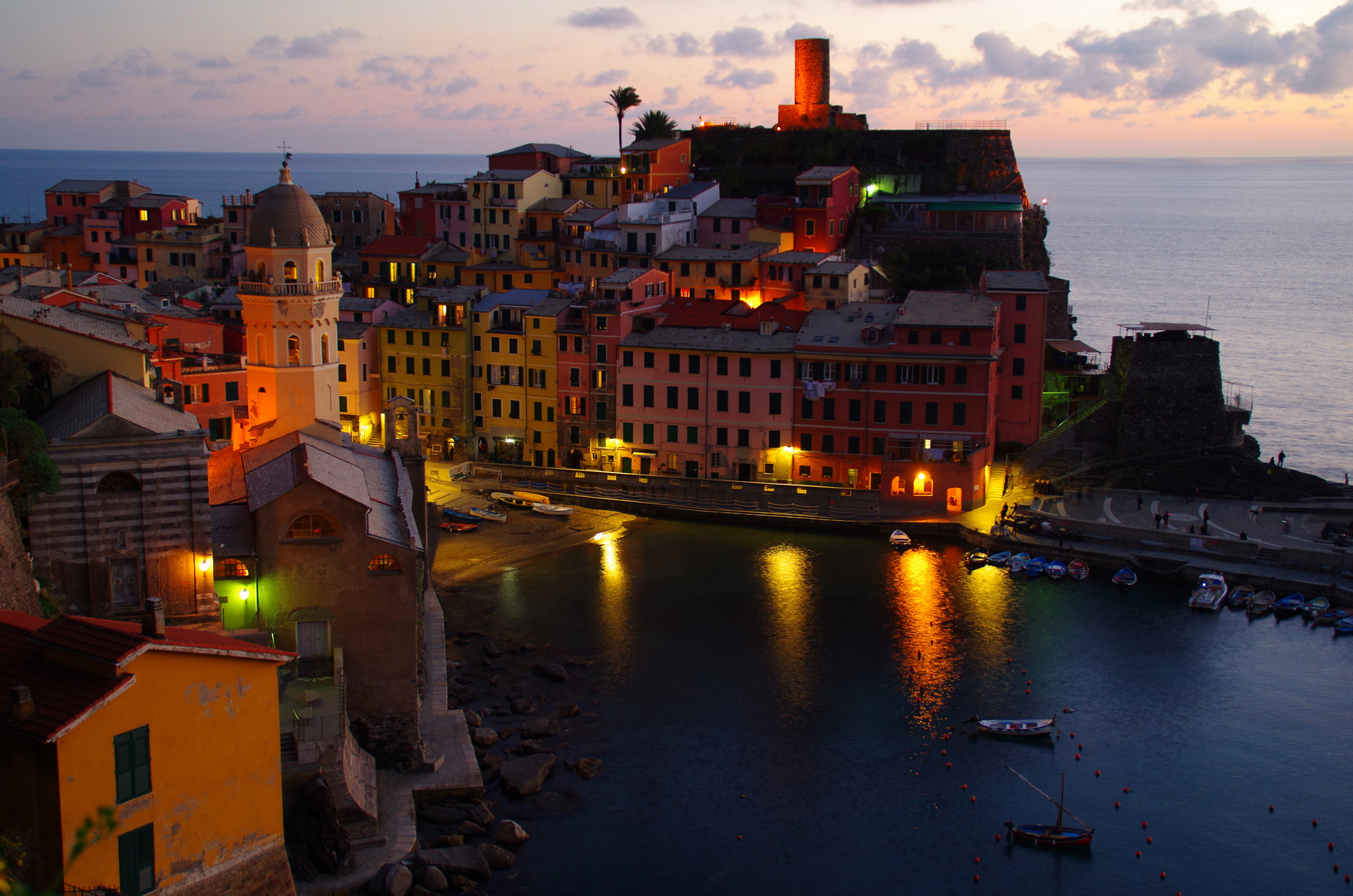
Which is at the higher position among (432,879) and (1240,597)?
(1240,597)

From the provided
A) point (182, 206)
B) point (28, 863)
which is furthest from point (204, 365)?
point (182, 206)

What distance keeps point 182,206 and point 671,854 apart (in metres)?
78.4

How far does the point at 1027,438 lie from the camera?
64438 millimetres

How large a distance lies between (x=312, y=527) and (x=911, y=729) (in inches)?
729

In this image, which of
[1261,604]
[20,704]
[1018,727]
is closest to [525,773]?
[1018,727]

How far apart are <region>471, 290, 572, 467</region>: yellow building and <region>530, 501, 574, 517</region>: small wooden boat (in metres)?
6.20

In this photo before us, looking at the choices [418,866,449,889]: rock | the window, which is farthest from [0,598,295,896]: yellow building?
[418,866,449,889]: rock

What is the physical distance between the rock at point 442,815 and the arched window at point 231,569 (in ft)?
23.8

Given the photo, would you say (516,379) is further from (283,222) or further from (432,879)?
(432,879)

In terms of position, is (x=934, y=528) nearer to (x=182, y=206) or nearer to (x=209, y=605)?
(x=209, y=605)

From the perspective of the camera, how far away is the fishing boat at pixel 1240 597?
48688mm

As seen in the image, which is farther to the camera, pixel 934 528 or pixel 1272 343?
pixel 1272 343

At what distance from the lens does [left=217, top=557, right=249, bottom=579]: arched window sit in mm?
31125

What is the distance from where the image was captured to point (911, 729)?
3781 cm
